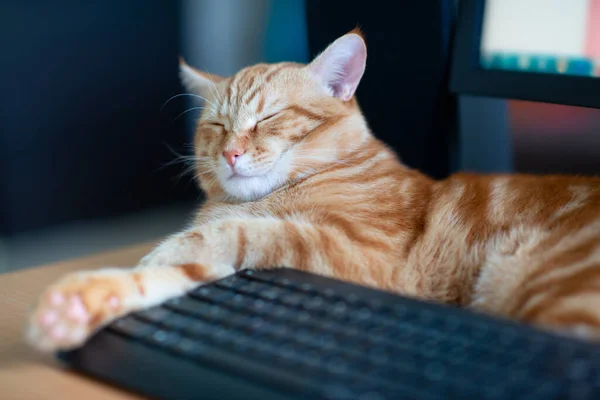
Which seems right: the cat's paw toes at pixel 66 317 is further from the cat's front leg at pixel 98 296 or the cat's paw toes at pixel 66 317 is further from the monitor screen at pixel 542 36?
the monitor screen at pixel 542 36

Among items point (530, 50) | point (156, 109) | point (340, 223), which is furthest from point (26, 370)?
point (156, 109)

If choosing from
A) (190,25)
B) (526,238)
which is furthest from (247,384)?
(190,25)

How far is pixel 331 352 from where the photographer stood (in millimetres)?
649

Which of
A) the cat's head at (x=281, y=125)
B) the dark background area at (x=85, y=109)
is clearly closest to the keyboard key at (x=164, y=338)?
the cat's head at (x=281, y=125)

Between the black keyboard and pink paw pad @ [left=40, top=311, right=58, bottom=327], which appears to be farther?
pink paw pad @ [left=40, top=311, right=58, bottom=327]

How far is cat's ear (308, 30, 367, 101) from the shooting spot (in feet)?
4.01

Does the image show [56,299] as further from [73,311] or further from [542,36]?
[542,36]

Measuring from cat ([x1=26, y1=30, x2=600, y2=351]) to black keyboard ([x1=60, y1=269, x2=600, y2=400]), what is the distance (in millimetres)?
79

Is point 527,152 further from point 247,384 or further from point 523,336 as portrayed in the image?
point 247,384

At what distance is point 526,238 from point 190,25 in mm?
1430

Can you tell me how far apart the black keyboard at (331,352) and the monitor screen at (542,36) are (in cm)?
59

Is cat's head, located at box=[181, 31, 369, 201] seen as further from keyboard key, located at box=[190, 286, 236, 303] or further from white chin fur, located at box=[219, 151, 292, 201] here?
keyboard key, located at box=[190, 286, 236, 303]

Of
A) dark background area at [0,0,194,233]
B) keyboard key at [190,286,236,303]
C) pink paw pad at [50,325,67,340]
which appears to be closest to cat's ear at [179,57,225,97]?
dark background area at [0,0,194,233]

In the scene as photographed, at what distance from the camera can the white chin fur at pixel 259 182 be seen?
1218 mm
